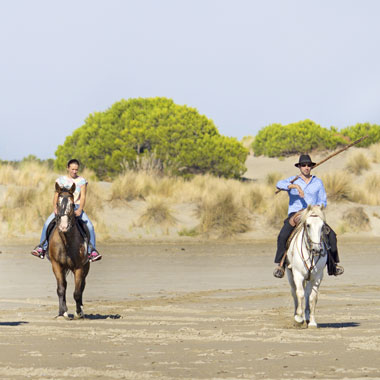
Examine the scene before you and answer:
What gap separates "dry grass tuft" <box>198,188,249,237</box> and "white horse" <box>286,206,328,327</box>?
17.8 meters

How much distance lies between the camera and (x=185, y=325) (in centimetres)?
1332

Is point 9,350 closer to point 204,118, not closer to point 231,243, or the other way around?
point 231,243

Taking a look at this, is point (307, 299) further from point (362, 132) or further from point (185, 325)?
point (362, 132)

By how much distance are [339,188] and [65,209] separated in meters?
22.4

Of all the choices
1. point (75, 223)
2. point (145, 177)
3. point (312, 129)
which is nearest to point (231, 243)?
point (145, 177)

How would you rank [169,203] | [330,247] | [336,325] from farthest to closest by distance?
1. [169,203]
2. [330,247]
3. [336,325]

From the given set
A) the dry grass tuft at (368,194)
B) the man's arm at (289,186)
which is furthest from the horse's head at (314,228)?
the dry grass tuft at (368,194)

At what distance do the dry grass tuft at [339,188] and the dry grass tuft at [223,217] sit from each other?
162 inches

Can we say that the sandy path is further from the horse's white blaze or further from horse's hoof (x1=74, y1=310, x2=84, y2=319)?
the horse's white blaze

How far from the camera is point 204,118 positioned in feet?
148

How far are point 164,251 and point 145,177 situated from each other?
7991 mm

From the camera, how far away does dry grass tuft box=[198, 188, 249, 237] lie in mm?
31391

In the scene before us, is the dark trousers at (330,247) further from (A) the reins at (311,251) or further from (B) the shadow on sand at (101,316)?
(B) the shadow on sand at (101,316)

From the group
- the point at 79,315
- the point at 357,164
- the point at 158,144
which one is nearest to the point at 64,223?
the point at 79,315
